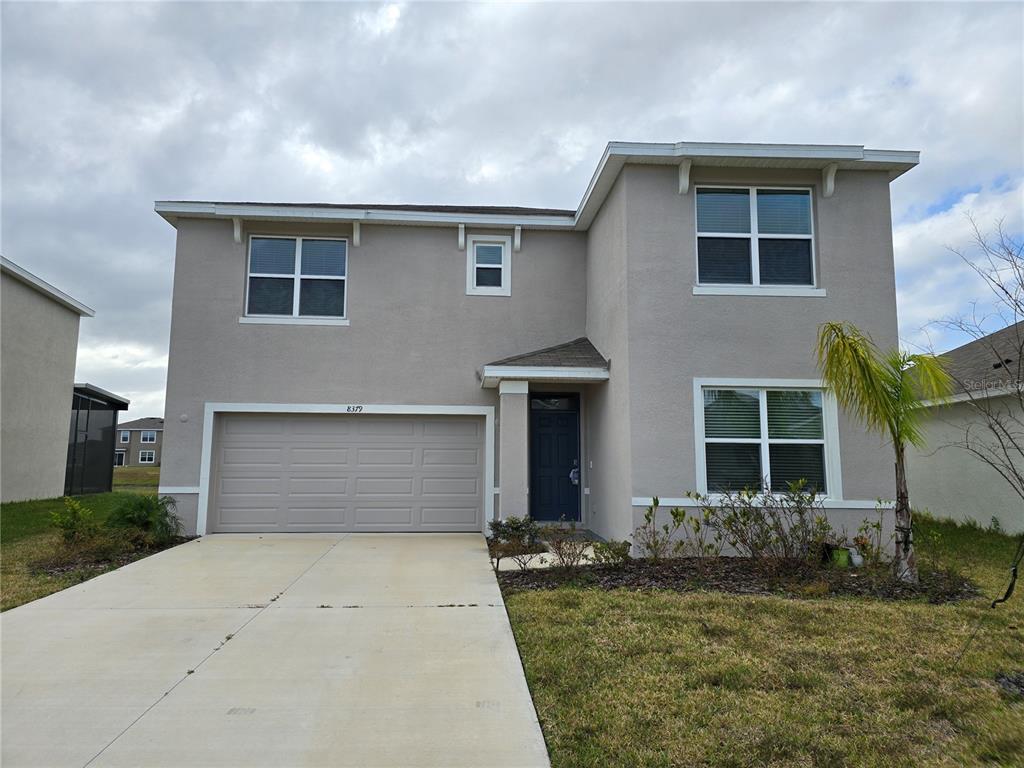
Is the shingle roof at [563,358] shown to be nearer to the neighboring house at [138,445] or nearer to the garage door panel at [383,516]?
the garage door panel at [383,516]

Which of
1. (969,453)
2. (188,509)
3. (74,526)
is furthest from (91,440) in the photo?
(969,453)

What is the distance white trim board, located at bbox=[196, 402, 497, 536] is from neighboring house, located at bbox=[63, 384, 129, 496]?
10214 mm

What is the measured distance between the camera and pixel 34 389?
16.2m

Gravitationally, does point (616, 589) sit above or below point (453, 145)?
below

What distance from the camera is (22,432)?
15.8 metres

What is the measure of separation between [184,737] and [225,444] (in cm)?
860

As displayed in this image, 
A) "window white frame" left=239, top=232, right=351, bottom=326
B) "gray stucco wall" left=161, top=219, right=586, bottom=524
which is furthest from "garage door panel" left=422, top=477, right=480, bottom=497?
"window white frame" left=239, top=232, right=351, bottom=326

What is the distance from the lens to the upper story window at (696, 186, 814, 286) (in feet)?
31.7

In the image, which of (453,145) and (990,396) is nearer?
(990,396)

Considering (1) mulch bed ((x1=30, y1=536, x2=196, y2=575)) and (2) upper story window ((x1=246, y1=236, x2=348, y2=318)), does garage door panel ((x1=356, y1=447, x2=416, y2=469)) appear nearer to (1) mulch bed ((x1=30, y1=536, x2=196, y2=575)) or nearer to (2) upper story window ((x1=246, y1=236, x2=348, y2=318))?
(2) upper story window ((x1=246, y1=236, x2=348, y2=318))

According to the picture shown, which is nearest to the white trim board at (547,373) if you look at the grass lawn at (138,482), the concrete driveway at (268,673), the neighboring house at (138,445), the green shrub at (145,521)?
the concrete driveway at (268,673)

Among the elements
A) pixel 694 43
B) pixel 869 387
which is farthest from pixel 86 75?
pixel 869 387

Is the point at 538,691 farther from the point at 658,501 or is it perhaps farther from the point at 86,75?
the point at 86,75

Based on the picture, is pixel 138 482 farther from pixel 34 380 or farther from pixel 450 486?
pixel 450 486
